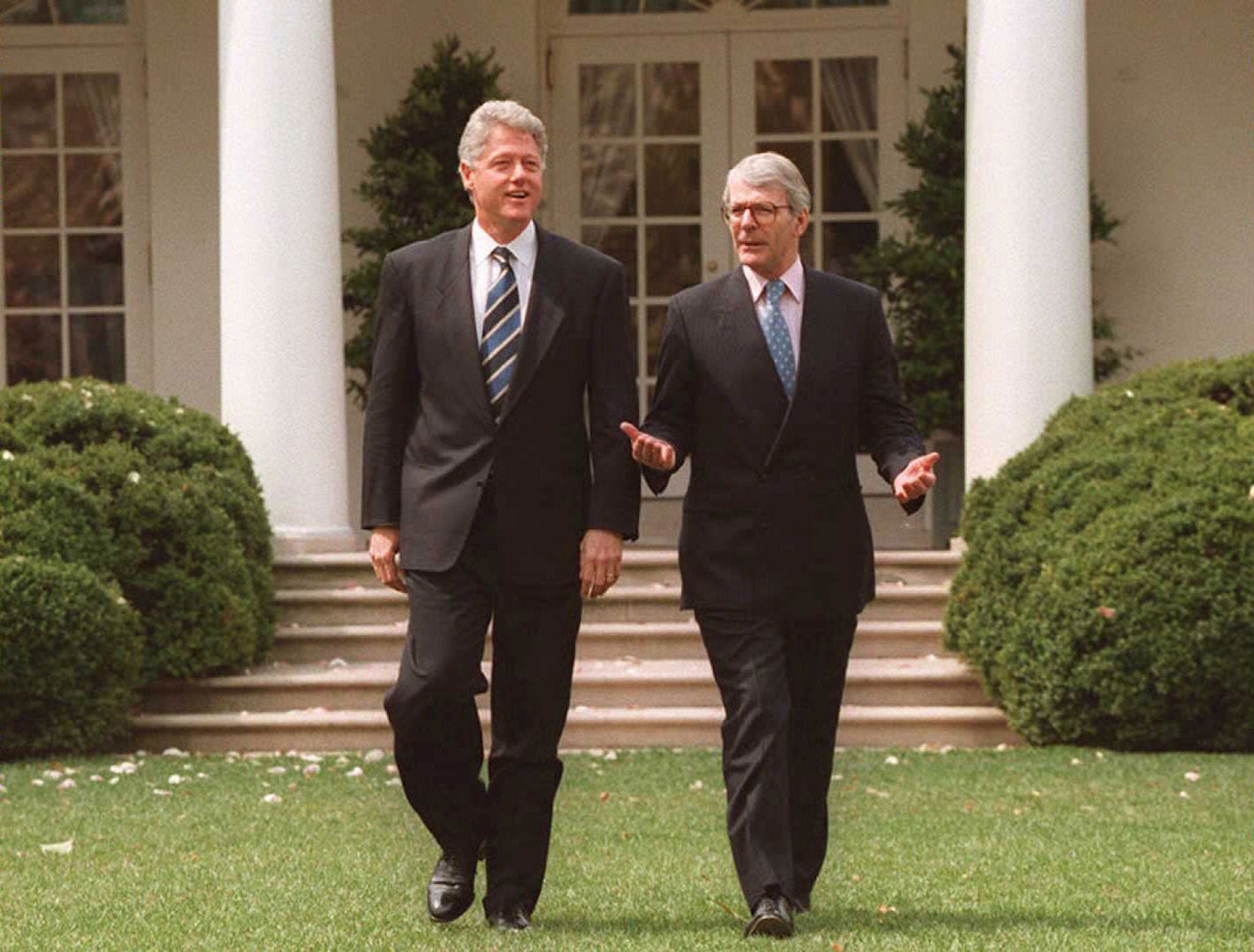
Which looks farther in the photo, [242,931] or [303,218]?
[303,218]

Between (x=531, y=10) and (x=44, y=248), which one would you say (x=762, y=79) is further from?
(x=44, y=248)

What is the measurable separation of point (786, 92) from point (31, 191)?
5.10 m

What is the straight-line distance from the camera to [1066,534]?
1002 centimetres

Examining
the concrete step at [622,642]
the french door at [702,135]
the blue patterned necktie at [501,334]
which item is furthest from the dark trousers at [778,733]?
the french door at [702,135]

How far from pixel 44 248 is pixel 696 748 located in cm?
742

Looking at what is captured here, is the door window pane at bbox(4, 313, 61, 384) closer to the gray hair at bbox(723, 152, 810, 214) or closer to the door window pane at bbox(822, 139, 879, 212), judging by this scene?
the door window pane at bbox(822, 139, 879, 212)

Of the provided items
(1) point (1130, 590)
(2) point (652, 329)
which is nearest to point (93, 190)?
(2) point (652, 329)

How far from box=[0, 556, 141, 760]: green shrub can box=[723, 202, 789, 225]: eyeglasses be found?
4.85 metres

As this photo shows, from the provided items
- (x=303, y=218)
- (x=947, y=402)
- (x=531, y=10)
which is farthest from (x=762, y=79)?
(x=303, y=218)

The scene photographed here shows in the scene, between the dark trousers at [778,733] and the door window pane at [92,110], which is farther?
the door window pane at [92,110]

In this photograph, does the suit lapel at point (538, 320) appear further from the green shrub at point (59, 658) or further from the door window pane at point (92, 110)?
the door window pane at point (92, 110)

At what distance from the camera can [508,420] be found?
566cm

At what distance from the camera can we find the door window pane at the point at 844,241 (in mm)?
15391

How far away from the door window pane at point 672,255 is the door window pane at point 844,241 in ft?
2.78
